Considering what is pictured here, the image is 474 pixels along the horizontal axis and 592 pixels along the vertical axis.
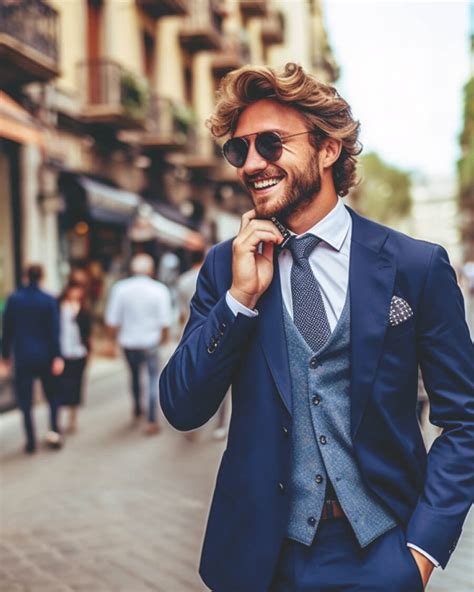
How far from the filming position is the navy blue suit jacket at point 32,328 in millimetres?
7922

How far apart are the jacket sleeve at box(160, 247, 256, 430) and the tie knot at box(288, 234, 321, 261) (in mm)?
221

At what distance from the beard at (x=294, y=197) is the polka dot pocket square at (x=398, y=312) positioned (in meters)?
0.33

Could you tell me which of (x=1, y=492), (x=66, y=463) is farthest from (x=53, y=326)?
(x=1, y=492)

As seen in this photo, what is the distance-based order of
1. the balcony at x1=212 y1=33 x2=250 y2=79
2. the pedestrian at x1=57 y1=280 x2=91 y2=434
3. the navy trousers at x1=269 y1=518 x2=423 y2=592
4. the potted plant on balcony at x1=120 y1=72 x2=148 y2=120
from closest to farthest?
the navy trousers at x1=269 y1=518 x2=423 y2=592 → the pedestrian at x1=57 y1=280 x2=91 y2=434 → the potted plant on balcony at x1=120 y1=72 x2=148 y2=120 → the balcony at x1=212 y1=33 x2=250 y2=79

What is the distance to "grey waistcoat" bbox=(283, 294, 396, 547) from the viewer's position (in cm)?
A: 184

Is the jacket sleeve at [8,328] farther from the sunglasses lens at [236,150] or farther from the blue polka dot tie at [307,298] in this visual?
the blue polka dot tie at [307,298]

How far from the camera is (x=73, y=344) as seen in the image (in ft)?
28.8

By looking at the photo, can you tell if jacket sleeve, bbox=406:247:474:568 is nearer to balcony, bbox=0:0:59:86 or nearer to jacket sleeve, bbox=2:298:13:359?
jacket sleeve, bbox=2:298:13:359

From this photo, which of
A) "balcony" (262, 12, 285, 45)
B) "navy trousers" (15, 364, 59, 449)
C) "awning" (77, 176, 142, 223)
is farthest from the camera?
"balcony" (262, 12, 285, 45)

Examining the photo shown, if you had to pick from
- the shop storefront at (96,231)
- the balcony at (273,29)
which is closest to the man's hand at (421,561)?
the shop storefront at (96,231)

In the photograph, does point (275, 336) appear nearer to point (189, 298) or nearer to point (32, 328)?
point (32, 328)

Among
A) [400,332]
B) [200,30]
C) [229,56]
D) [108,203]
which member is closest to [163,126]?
[200,30]

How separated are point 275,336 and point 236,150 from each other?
0.50 meters

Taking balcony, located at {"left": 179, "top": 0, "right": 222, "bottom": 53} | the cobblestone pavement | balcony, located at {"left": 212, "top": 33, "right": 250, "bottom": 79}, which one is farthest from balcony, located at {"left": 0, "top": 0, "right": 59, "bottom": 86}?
balcony, located at {"left": 212, "top": 33, "right": 250, "bottom": 79}
